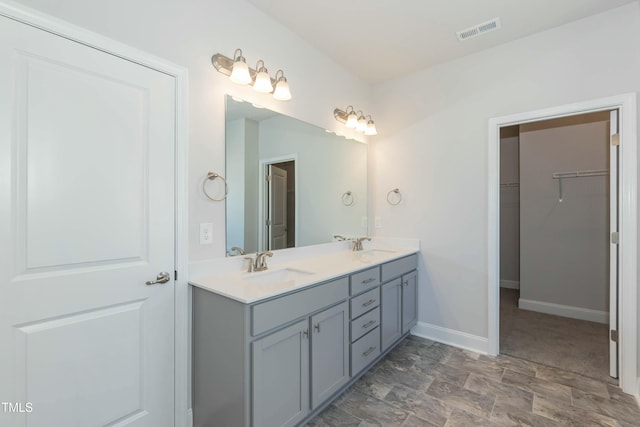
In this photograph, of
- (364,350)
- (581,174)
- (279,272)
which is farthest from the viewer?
(581,174)

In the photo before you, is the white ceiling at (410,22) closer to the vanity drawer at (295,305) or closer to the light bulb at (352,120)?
the light bulb at (352,120)

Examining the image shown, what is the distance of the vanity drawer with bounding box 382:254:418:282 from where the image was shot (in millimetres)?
2445

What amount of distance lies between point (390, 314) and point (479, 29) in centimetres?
240

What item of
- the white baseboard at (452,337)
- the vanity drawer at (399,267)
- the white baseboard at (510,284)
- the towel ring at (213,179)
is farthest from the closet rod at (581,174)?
the towel ring at (213,179)

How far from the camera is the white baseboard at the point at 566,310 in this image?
3277mm

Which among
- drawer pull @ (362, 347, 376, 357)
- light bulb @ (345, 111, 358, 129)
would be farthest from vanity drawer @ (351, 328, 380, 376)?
light bulb @ (345, 111, 358, 129)

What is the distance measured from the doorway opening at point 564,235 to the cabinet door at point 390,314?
1.17m

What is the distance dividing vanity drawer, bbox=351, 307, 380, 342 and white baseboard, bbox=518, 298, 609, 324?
8.43ft

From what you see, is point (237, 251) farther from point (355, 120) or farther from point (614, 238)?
point (614, 238)

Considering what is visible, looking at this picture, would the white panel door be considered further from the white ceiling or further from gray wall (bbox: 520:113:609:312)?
gray wall (bbox: 520:113:609:312)

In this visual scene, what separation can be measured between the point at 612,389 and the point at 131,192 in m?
3.35

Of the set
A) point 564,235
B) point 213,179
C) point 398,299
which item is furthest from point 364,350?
point 564,235

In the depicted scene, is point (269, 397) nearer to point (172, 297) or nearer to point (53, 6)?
point (172, 297)

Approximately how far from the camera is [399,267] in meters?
2.64
